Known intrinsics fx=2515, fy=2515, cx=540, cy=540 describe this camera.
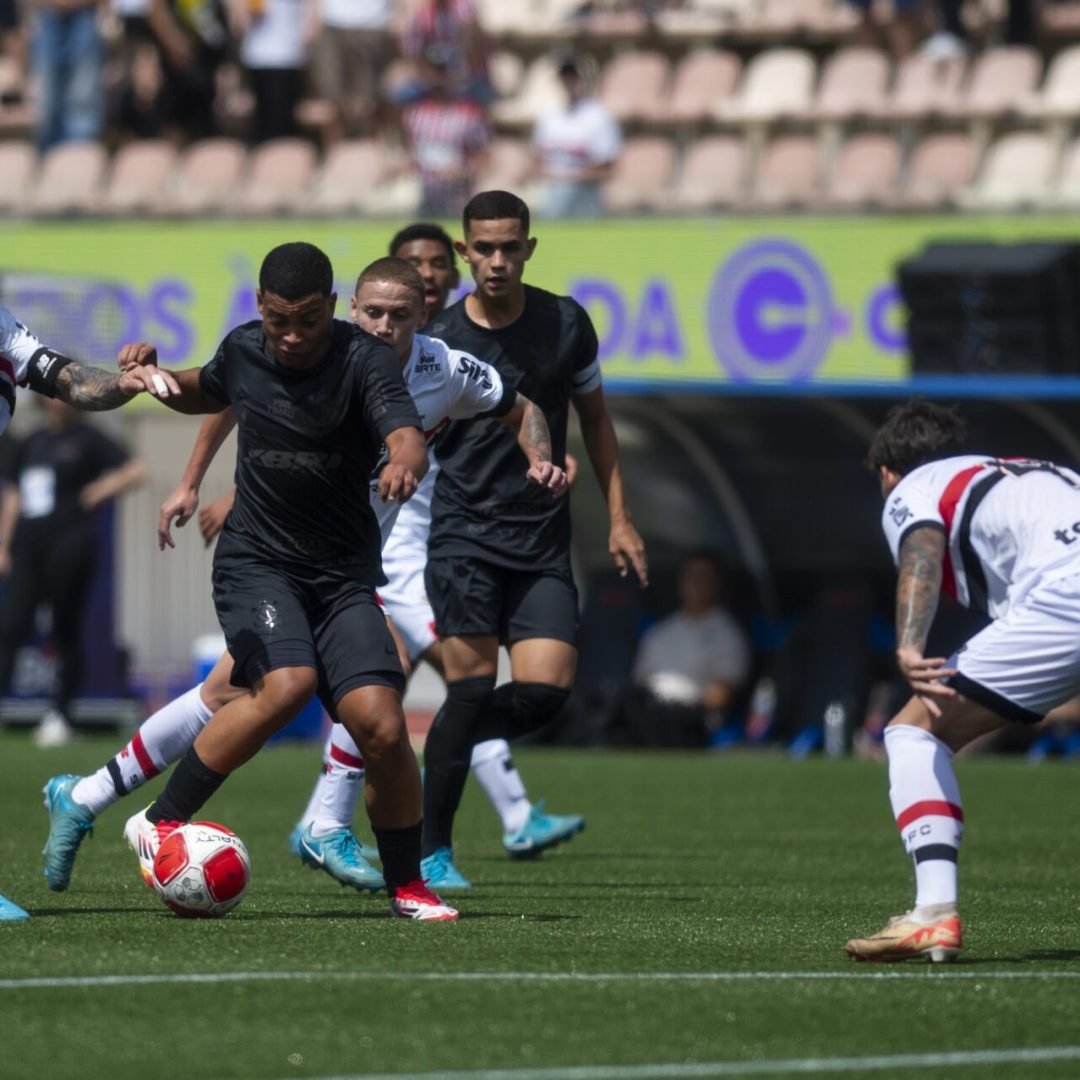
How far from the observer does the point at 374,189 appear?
2131cm

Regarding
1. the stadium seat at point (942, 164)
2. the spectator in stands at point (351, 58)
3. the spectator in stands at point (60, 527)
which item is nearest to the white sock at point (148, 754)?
the spectator in stands at point (60, 527)

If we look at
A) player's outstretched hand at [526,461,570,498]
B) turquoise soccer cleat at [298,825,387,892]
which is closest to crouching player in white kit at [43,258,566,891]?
player's outstretched hand at [526,461,570,498]

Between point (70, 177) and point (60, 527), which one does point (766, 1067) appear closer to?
point (60, 527)

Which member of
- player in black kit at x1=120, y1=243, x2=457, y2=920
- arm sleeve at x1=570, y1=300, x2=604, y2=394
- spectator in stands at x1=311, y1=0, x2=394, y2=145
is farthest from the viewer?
spectator in stands at x1=311, y1=0, x2=394, y2=145

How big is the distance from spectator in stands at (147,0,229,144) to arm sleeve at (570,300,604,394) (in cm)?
1383

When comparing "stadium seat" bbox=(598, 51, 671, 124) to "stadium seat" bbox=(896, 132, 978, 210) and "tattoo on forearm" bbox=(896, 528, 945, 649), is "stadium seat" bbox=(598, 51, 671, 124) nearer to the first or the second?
"stadium seat" bbox=(896, 132, 978, 210)

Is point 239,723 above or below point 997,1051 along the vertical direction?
above

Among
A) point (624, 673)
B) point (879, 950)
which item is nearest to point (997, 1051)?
point (879, 950)

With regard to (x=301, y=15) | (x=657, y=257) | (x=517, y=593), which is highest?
(x=301, y=15)

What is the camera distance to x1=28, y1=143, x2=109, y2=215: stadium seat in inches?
859

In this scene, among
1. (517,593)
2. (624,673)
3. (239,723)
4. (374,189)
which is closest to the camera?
(239,723)

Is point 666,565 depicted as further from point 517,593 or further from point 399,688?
point 399,688

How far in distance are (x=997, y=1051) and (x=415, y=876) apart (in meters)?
2.50

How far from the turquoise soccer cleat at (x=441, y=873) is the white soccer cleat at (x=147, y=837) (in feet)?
4.89
